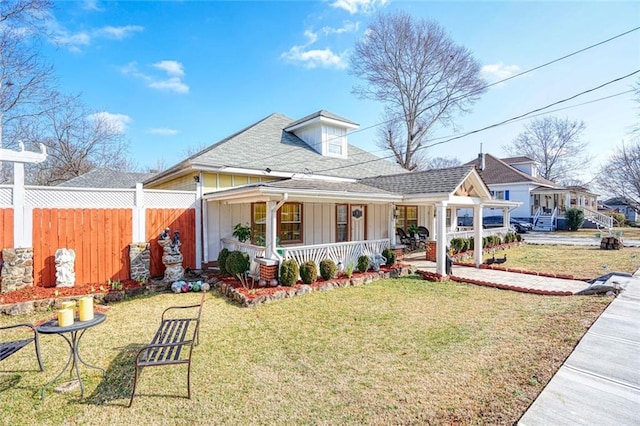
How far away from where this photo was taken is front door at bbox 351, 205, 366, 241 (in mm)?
11781

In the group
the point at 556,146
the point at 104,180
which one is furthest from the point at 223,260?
the point at 556,146

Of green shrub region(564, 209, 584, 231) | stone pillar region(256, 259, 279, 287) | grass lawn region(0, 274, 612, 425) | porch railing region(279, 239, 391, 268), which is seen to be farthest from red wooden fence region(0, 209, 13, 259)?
green shrub region(564, 209, 584, 231)

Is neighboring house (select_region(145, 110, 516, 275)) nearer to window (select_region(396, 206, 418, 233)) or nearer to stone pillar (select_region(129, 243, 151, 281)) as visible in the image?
stone pillar (select_region(129, 243, 151, 281))

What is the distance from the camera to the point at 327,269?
8461mm

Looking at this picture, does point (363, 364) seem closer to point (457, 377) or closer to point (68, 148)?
point (457, 377)

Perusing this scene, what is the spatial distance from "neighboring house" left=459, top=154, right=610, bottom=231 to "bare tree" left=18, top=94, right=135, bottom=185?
3196 centimetres

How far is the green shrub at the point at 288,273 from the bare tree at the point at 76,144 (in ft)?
74.9

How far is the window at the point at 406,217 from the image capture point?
14.6m

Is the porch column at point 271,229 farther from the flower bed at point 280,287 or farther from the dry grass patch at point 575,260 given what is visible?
the dry grass patch at point 575,260

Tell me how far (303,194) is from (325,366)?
470 cm

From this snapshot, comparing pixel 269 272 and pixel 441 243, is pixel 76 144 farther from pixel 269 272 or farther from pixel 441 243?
pixel 441 243

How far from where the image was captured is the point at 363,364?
4.08 meters

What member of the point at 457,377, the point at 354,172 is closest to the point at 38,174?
the point at 354,172

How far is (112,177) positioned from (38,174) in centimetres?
1023
